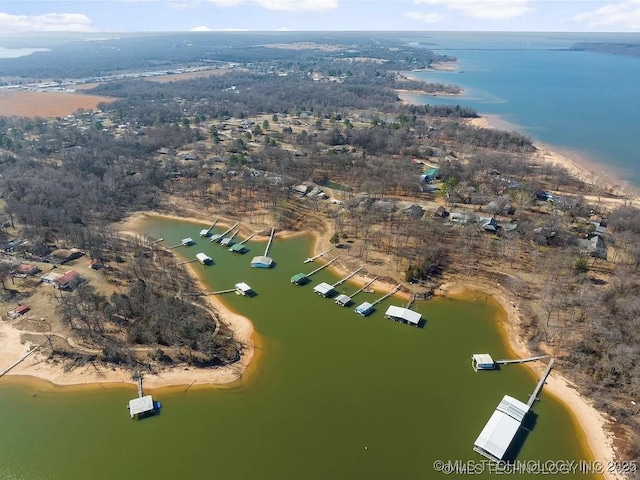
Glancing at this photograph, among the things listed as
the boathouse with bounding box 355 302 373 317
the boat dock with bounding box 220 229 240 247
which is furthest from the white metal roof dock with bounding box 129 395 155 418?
the boat dock with bounding box 220 229 240 247

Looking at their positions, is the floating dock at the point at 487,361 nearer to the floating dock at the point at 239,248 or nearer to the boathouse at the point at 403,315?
the boathouse at the point at 403,315

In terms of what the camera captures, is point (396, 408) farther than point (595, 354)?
No

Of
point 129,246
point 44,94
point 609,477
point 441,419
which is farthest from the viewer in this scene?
point 44,94

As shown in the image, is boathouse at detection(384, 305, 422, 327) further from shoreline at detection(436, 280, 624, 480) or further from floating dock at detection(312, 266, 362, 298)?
floating dock at detection(312, 266, 362, 298)

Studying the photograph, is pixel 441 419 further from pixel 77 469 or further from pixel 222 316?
pixel 77 469

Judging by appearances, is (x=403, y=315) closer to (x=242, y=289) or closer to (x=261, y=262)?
(x=242, y=289)

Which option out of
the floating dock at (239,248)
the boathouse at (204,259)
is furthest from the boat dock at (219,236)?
the boathouse at (204,259)

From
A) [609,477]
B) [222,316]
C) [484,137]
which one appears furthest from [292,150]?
[609,477]
